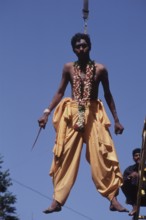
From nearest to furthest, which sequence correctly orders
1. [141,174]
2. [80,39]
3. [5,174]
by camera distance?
[141,174]
[80,39]
[5,174]

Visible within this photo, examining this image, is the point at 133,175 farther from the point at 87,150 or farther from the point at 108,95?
the point at 108,95

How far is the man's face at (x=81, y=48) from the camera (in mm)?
6707

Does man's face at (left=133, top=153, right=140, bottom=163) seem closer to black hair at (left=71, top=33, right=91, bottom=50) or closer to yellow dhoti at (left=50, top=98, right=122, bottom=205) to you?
yellow dhoti at (left=50, top=98, right=122, bottom=205)

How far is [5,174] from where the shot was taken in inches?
1209

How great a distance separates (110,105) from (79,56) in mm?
710

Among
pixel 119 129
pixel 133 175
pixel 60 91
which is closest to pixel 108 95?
pixel 119 129

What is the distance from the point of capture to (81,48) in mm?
6711

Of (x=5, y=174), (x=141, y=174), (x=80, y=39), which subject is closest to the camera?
(x=141, y=174)

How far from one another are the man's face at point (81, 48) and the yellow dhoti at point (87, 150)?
0.59 meters

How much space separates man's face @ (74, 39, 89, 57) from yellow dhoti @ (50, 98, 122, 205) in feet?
1.92

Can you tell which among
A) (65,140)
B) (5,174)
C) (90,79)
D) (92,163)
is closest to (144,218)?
(92,163)

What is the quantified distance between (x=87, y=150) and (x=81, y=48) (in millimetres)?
1232

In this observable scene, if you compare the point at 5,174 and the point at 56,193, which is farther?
the point at 5,174

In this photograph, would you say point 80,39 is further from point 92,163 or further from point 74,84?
point 92,163
